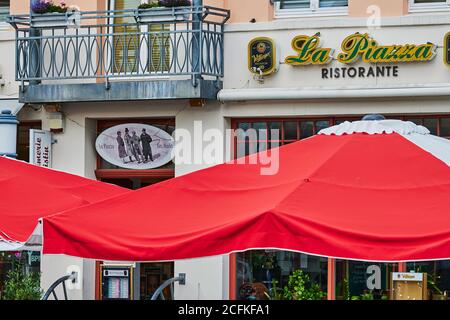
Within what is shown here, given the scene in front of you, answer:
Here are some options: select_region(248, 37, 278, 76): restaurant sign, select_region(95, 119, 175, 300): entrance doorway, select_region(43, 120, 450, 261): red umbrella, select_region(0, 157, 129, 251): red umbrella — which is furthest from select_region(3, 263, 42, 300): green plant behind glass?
select_region(43, 120, 450, 261): red umbrella

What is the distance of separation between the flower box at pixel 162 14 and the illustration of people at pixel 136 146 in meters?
1.68

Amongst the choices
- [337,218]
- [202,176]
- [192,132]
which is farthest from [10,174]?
[192,132]

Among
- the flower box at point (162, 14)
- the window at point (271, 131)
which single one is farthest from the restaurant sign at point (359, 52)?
the flower box at point (162, 14)

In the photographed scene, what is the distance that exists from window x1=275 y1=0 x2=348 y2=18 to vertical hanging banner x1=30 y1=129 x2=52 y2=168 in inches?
139

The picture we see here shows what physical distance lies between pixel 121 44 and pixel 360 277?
455cm

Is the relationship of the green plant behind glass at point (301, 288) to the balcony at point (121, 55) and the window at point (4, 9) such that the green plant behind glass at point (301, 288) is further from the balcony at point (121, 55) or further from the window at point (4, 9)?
the window at point (4, 9)

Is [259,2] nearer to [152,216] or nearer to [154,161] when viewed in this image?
[154,161]

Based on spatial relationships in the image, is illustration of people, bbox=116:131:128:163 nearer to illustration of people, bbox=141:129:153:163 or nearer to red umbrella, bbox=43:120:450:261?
illustration of people, bbox=141:129:153:163

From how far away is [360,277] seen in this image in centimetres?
1417

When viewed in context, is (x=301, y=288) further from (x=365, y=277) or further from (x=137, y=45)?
(x=137, y=45)

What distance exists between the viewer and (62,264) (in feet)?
51.3

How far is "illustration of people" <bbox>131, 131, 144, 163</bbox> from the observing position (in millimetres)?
15523

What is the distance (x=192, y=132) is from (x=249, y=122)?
0.76m

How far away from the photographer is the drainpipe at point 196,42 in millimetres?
14523
